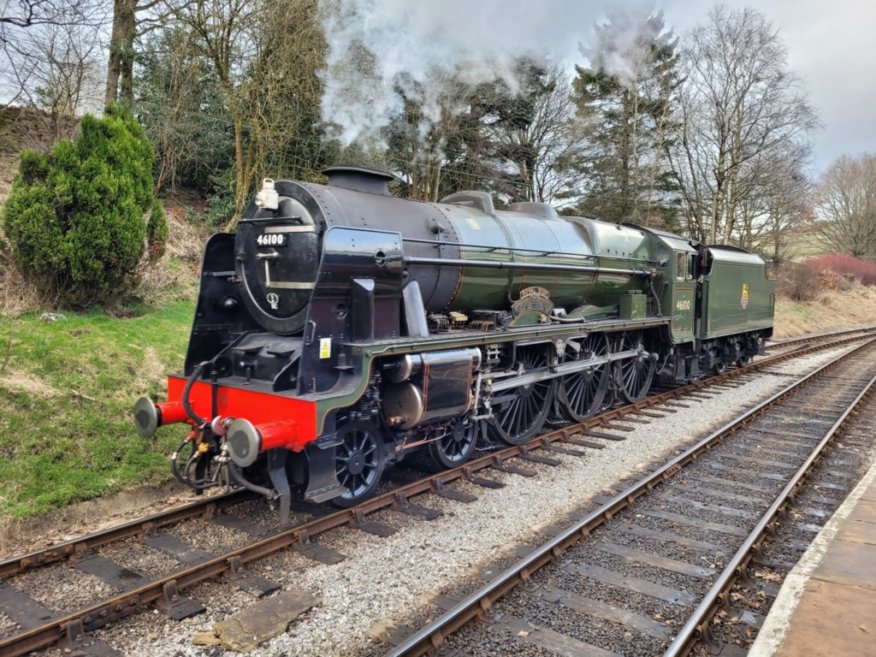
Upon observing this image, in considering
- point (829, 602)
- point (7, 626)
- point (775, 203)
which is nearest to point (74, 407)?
point (7, 626)

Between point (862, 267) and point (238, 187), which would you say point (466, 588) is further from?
point (862, 267)

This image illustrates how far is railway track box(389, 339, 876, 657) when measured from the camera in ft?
11.4

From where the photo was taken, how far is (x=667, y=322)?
9930 millimetres

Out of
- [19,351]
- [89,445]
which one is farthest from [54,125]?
[89,445]

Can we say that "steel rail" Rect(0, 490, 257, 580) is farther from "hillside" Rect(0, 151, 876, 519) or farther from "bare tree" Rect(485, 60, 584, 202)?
"bare tree" Rect(485, 60, 584, 202)

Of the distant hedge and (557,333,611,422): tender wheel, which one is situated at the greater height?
the distant hedge

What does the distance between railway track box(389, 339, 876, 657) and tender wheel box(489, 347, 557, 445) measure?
65.1 inches

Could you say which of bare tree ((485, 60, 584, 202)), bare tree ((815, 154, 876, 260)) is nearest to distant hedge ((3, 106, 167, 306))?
bare tree ((485, 60, 584, 202))

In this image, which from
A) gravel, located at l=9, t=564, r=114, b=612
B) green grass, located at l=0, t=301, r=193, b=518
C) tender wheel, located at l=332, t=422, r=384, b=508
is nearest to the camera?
gravel, located at l=9, t=564, r=114, b=612

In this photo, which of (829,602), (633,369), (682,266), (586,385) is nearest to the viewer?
(829,602)

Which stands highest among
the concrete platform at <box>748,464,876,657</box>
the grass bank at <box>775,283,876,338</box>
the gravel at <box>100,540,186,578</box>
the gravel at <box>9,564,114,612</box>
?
the grass bank at <box>775,283,876,338</box>

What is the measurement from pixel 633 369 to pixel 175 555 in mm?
7411

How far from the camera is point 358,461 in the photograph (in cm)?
525

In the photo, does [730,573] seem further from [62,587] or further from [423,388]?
[62,587]
